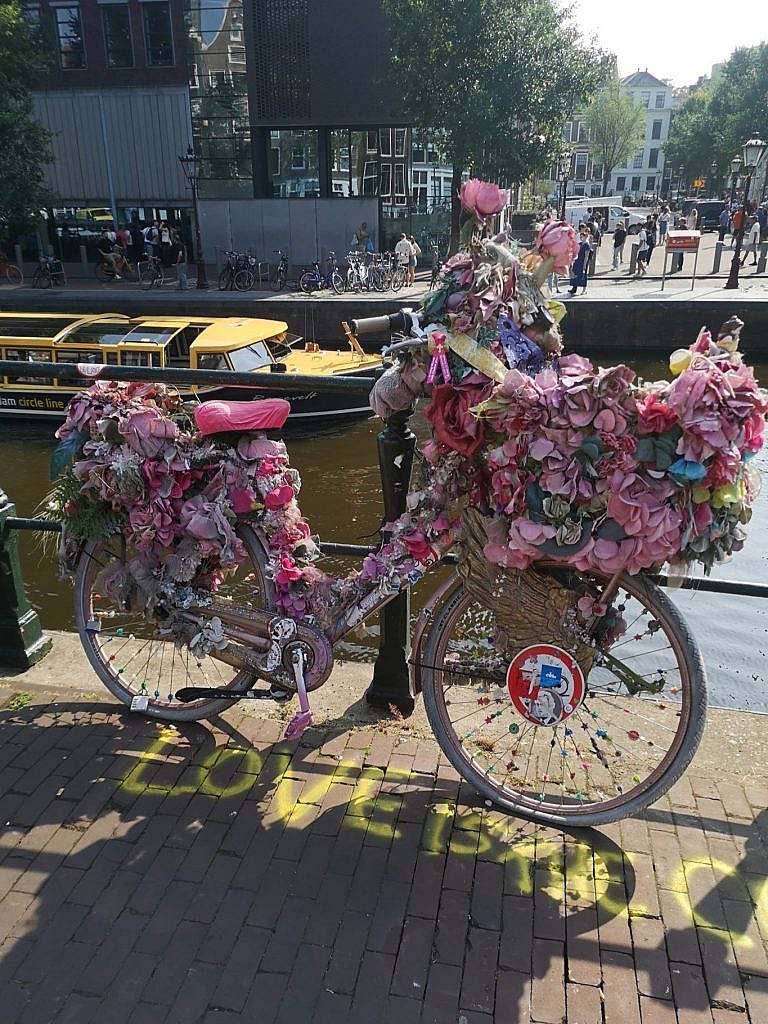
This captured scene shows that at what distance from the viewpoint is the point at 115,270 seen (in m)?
25.3

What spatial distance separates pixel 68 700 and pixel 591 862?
7.22ft

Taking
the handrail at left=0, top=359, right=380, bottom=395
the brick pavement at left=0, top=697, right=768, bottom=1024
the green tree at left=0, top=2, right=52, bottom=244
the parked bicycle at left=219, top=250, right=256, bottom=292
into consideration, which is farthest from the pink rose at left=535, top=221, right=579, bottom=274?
the green tree at left=0, top=2, right=52, bottom=244

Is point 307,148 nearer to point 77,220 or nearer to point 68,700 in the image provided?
point 77,220

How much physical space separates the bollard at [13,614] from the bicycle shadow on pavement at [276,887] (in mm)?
561

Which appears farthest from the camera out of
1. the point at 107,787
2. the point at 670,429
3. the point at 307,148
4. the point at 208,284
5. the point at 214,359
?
the point at 307,148

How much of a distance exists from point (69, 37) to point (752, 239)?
25321mm

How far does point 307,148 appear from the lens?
84.5 feet

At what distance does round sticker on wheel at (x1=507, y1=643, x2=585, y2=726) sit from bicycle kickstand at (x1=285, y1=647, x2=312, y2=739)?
2.46ft

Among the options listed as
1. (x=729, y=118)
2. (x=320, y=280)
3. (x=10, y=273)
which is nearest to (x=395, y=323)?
(x=320, y=280)

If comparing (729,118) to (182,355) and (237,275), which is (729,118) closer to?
(237,275)

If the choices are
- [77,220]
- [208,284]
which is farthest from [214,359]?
[77,220]

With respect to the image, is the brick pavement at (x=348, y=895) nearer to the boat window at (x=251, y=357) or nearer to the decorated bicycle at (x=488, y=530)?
the decorated bicycle at (x=488, y=530)

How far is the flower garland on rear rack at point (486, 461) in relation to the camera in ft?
7.07

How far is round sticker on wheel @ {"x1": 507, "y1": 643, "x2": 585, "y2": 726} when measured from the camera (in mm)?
2527
